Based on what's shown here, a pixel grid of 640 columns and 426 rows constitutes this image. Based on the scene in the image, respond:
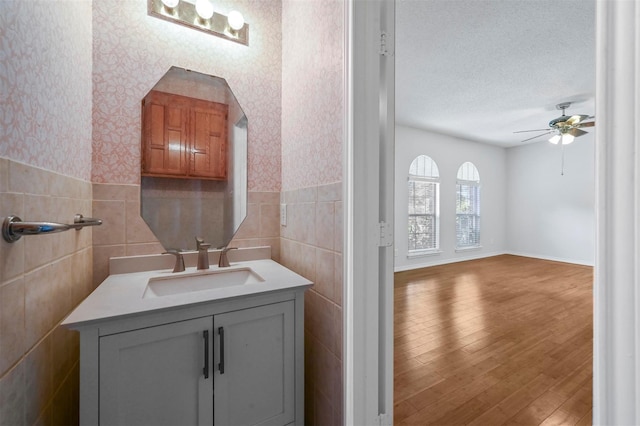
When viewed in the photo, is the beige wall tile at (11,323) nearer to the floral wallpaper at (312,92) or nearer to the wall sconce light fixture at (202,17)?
the floral wallpaper at (312,92)

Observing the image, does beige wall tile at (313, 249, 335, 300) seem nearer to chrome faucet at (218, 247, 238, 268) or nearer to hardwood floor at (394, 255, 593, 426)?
chrome faucet at (218, 247, 238, 268)

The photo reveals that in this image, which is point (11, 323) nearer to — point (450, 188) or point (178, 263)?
point (178, 263)

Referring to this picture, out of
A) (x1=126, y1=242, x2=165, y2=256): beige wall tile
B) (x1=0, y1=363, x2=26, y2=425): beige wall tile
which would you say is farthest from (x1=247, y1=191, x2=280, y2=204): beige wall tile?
(x1=0, y1=363, x2=26, y2=425): beige wall tile

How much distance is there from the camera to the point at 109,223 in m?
1.38

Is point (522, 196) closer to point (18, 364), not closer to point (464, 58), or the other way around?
point (464, 58)

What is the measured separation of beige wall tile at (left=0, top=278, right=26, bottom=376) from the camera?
67cm

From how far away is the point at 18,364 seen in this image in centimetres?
73

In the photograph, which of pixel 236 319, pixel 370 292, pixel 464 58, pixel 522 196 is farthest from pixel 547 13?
pixel 522 196

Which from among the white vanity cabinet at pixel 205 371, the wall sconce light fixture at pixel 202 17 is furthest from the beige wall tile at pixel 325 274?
the wall sconce light fixture at pixel 202 17

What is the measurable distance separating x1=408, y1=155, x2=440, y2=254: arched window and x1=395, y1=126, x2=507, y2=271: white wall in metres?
0.13

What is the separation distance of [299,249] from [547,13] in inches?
105

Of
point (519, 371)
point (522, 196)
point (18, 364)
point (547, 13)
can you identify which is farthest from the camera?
point (522, 196)

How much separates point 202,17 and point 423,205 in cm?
476

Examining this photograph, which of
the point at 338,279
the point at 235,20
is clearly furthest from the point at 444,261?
the point at 235,20
